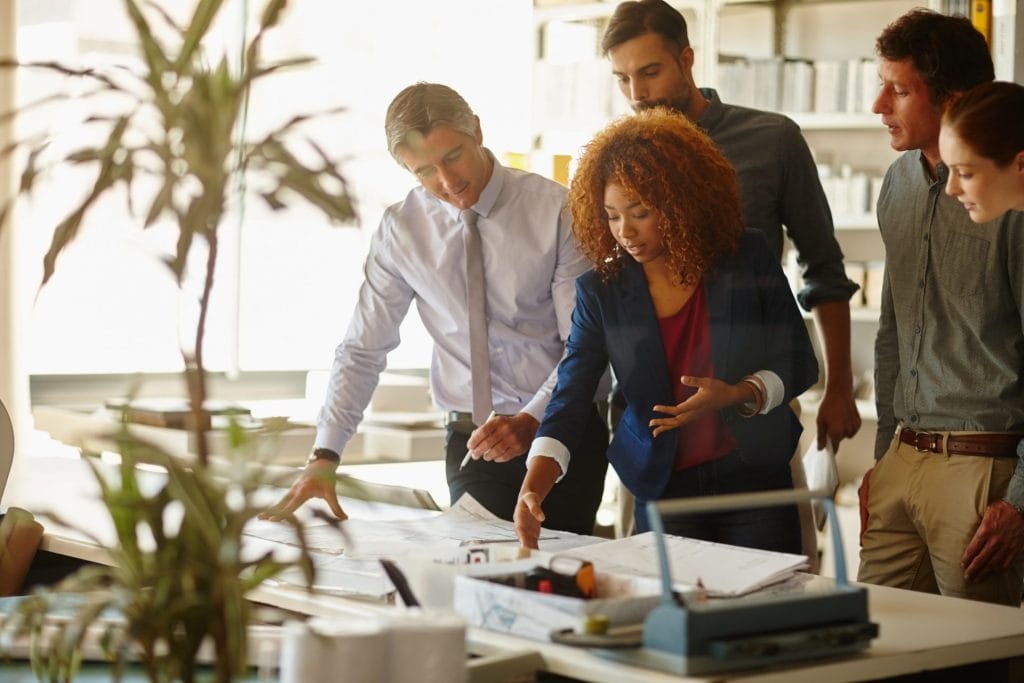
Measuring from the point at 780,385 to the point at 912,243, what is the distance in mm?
437

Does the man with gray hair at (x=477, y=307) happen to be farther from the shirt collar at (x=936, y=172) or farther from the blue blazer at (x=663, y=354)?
the shirt collar at (x=936, y=172)

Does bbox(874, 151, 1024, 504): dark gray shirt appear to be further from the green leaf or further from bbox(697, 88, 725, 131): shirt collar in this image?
the green leaf

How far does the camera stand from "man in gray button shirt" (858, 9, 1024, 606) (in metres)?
2.21

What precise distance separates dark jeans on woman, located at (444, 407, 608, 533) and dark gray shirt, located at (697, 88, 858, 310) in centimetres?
51

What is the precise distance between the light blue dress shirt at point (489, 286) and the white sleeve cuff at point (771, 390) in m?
0.54

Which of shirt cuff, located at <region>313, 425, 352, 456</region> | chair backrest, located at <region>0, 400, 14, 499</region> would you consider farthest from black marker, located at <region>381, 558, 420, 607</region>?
chair backrest, located at <region>0, 400, 14, 499</region>

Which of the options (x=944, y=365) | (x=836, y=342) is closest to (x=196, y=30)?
(x=944, y=365)

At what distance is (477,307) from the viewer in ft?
8.68

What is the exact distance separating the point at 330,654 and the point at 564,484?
4.26 feet

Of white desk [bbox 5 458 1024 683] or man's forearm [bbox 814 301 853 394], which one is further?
man's forearm [bbox 814 301 853 394]

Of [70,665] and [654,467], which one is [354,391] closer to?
[654,467]

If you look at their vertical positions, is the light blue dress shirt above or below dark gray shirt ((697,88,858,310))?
below

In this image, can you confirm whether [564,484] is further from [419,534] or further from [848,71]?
[848,71]

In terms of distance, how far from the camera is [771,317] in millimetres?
2197
